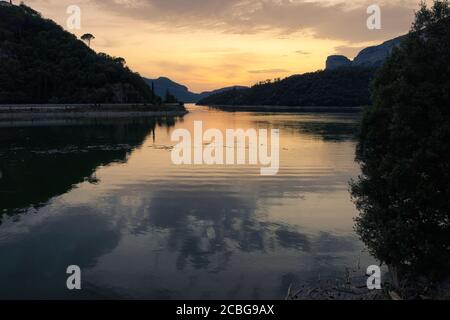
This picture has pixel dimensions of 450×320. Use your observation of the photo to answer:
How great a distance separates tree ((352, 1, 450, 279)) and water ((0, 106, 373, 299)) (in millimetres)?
4655

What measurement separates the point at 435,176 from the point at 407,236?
2.50 m

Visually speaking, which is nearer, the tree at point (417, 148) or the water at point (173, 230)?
the tree at point (417, 148)

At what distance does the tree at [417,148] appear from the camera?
580 inches

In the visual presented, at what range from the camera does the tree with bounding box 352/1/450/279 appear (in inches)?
580

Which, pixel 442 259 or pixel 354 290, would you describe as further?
pixel 354 290

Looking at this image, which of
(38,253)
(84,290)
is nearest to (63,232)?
(38,253)

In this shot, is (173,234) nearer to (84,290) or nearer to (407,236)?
(84,290)

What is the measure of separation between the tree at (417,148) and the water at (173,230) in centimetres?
465

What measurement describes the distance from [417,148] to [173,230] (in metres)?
15.8

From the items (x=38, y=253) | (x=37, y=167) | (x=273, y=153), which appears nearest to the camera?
(x=38, y=253)

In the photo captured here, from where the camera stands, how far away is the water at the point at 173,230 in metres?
18.5

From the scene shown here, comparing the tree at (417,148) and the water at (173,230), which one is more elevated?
the tree at (417,148)

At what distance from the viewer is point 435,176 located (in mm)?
15164

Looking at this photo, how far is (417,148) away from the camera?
1511 centimetres
